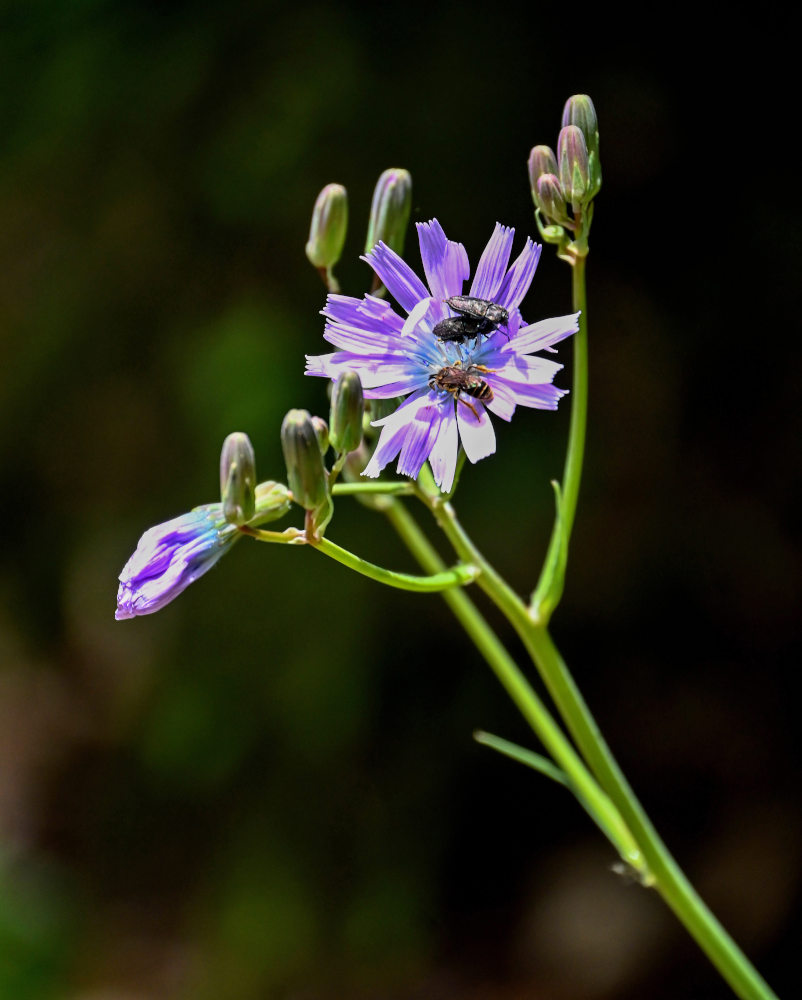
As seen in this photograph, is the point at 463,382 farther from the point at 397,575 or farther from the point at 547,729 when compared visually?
the point at 547,729

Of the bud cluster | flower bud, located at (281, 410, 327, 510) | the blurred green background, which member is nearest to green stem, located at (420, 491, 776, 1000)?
flower bud, located at (281, 410, 327, 510)

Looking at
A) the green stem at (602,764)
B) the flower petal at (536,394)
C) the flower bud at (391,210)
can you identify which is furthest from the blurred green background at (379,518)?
the flower petal at (536,394)

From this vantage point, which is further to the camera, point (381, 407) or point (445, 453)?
point (381, 407)

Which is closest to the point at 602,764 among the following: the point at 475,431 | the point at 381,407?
the point at 475,431

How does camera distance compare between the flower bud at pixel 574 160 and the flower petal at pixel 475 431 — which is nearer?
the flower petal at pixel 475 431

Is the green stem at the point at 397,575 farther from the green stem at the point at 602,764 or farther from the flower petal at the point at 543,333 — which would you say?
the flower petal at the point at 543,333

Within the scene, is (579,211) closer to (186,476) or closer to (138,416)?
(186,476)

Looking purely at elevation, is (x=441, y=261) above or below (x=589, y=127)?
below
